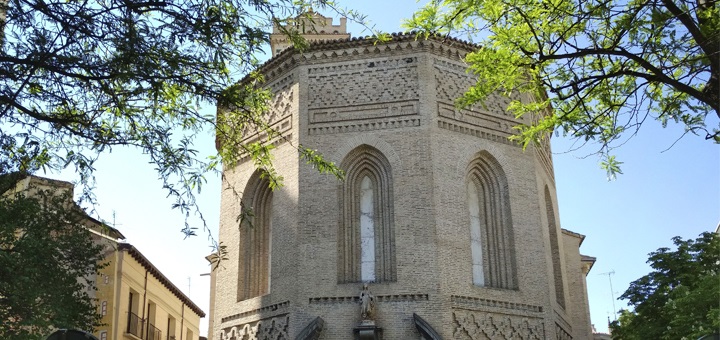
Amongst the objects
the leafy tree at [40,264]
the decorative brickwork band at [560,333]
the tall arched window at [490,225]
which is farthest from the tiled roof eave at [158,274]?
the decorative brickwork band at [560,333]

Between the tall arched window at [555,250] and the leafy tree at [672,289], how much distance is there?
8.21 ft

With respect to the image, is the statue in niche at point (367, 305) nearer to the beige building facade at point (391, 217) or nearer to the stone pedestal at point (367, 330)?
the beige building facade at point (391, 217)

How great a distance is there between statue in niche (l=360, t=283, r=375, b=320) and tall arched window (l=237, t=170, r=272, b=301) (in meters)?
3.09

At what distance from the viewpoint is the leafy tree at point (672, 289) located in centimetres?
1848

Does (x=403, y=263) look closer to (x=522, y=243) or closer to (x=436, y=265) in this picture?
(x=436, y=265)

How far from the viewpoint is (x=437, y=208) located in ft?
57.4

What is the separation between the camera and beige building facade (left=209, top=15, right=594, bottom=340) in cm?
1703

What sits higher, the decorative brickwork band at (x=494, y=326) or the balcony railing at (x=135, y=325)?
the balcony railing at (x=135, y=325)

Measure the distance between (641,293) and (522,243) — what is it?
5.61 metres

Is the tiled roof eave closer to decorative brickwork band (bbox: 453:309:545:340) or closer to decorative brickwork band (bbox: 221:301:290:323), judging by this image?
decorative brickwork band (bbox: 221:301:290:323)

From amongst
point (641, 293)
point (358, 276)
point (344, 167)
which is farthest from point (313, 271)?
point (641, 293)

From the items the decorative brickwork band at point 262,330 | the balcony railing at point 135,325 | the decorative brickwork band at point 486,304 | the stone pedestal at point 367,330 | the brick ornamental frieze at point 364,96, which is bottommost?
the stone pedestal at point 367,330

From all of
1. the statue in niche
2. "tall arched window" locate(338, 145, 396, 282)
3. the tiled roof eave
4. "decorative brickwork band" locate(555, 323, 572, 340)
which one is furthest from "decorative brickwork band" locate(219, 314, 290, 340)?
the tiled roof eave

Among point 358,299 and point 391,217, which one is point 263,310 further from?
point 391,217
